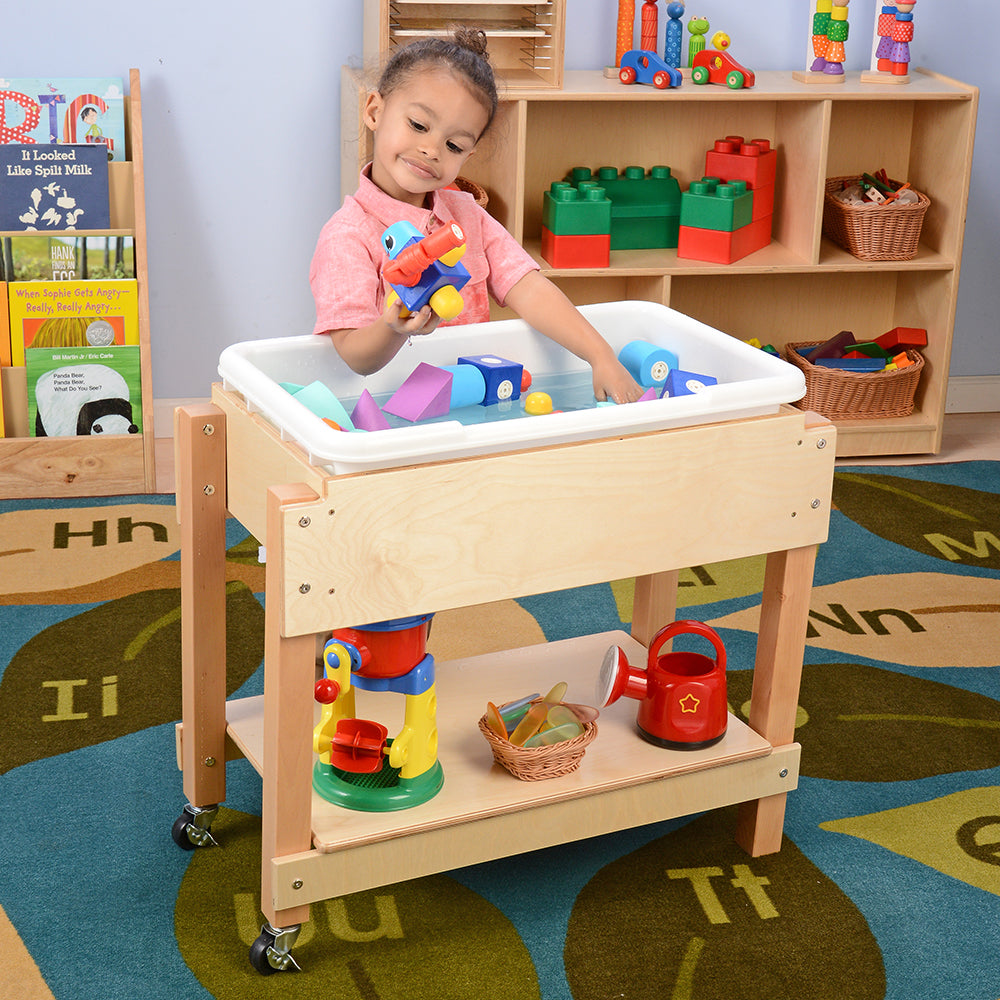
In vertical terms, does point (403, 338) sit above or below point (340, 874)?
above

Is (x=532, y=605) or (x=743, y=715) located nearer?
(x=743, y=715)

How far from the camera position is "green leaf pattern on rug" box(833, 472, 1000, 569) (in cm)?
268

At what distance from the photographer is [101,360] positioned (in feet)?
9.11

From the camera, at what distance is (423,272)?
1.44 metres

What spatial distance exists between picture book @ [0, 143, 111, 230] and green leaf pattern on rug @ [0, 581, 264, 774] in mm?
900

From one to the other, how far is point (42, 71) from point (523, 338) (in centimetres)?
162

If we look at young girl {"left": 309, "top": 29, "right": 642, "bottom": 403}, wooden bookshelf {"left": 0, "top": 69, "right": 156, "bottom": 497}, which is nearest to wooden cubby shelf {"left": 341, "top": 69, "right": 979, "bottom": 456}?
wooden bookshelf {"left": 0, "top": 69, "right": 156, "bottom": 497}

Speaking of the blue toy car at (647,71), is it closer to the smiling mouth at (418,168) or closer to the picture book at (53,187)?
the picture book at (53,187)

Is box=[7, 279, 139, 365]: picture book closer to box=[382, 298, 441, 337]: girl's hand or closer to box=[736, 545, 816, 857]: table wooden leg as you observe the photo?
box=[382, 298, 441, 337]: girl's hand

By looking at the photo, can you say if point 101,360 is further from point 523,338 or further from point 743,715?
point 743,715

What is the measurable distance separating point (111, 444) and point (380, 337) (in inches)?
56.7

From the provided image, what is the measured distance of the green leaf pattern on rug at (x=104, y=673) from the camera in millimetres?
1958

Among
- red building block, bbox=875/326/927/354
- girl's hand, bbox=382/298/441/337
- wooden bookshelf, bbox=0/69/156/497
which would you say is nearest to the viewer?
girl's hand, bbox=382/298/441/337

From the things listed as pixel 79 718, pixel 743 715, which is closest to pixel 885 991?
pixel 743 715
